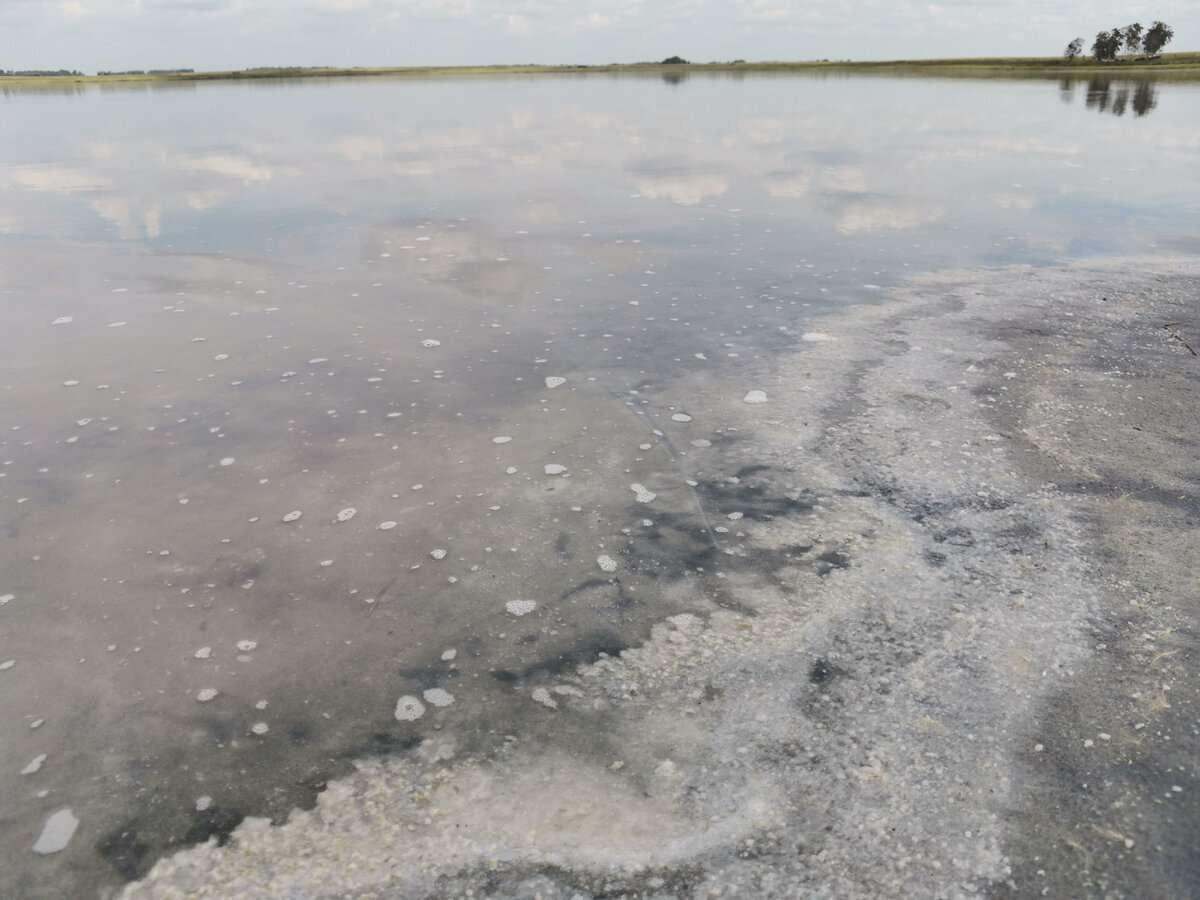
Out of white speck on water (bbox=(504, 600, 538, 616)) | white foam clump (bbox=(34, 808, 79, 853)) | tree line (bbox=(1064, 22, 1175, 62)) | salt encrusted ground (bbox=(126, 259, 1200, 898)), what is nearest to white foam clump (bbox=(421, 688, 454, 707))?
salt encrusted ground (bbox=(126, 259, 1200, 898))

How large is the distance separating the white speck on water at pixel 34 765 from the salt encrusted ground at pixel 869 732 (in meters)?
0.74

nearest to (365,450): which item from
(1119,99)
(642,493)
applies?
(642,493)

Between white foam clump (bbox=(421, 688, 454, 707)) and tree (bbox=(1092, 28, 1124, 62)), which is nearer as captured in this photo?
white foam clump (bbox=(421, 688, 454, 707))

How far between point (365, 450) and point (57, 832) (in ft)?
8.66

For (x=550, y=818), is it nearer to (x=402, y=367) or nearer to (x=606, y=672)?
(x=606, y=672)

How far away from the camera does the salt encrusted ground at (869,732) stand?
227 cm

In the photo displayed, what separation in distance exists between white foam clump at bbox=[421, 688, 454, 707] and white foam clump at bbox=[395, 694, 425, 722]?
0.04m

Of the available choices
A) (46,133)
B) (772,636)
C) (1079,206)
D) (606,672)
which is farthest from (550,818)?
(46,133)

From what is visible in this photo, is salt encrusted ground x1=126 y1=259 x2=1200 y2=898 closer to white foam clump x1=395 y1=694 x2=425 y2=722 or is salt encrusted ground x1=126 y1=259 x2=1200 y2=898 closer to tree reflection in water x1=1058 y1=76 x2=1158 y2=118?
white foam clump x1=395 y1=694 x2=425 y2=722

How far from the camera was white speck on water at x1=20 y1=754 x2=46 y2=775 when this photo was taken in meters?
2.64

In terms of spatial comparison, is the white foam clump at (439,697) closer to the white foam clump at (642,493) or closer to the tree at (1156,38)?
the white foam clump at (642,493)

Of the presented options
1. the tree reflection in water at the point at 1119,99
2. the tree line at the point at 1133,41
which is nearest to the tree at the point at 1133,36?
the tree line at the point at 1133,41

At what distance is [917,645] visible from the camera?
3133 mm

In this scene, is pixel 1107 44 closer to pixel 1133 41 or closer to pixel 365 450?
pixel 1133 41
